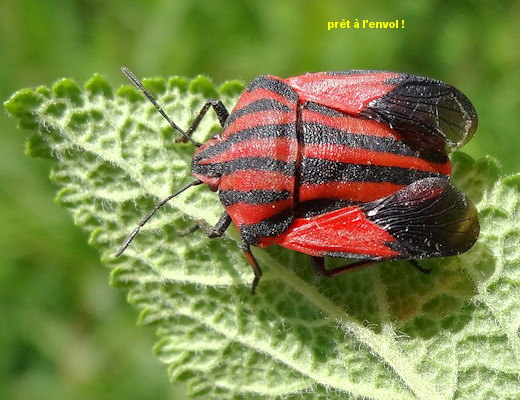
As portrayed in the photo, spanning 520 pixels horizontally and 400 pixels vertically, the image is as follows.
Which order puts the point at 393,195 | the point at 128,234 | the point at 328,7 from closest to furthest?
the point at 393,195 → the point at 128,234 → the point at 328,7

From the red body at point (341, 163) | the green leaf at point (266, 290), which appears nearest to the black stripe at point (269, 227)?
the red body at point (341, 163)

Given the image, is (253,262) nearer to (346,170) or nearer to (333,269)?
(333,269)

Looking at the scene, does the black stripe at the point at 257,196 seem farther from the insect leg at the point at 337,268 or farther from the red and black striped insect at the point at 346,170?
the insect leg at the point at 337,268

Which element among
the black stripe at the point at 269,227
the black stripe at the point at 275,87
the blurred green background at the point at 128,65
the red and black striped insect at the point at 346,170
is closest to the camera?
the red and black striped insect at the point at 346,170

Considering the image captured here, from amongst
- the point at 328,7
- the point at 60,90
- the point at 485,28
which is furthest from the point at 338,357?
the point at 485,28

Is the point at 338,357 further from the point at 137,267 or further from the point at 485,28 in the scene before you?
the point at 485,28

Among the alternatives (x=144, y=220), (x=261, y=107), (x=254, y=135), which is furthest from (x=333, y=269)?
(x=144, y=220)

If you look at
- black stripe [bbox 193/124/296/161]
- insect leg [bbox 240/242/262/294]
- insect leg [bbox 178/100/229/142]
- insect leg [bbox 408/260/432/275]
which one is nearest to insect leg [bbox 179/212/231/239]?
insect leg [bbox 240/242/262/294]
